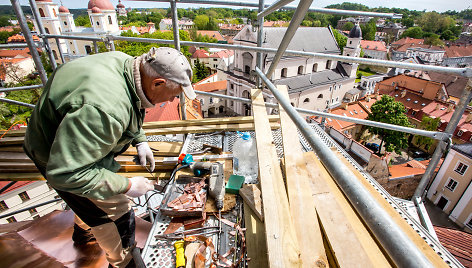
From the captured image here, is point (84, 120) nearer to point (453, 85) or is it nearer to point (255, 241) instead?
point (255, 241)

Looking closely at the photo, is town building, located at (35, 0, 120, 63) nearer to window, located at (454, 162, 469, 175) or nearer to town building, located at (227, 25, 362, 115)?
town building, located at (227, 25, 362, 115)

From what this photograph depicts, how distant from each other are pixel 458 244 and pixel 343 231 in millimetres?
3700

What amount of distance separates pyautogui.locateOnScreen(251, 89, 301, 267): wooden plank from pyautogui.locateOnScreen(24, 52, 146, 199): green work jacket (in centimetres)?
113

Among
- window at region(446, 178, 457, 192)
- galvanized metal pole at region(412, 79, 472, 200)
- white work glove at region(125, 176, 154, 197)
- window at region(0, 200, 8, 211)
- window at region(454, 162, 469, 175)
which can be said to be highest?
galvanized metal pole at region(412, 79, 472, 200)

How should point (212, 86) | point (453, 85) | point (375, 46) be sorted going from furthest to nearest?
point (375, 46), point (453, 85), point (212, 86)

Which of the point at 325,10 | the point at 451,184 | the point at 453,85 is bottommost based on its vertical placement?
the point at 451,184

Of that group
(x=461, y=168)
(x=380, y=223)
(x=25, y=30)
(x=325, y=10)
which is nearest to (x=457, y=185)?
(x=461, y=168)

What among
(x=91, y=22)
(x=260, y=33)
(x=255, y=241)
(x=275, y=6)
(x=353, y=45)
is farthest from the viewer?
(x=91, y=22)

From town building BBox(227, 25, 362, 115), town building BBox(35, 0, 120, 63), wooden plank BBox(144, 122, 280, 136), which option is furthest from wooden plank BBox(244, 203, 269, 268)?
town building BBox(35, 0, 120, 63)

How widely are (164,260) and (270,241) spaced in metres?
0.99

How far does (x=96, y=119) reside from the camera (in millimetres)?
1240

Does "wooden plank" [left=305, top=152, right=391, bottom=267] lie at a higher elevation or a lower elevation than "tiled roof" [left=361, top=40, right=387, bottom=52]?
higher

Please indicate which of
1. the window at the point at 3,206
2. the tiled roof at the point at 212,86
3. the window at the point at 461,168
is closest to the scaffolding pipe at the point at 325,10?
the window at the point at 3,206

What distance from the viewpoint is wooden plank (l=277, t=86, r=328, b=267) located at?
1.43 m
